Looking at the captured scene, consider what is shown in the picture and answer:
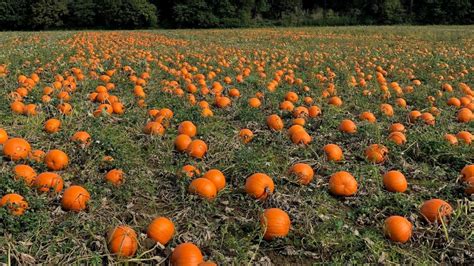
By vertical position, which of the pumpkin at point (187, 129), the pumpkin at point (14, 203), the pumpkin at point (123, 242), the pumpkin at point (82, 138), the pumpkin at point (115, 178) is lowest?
the pumpkin at point (123, 242)

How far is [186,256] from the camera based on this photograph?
311 cm

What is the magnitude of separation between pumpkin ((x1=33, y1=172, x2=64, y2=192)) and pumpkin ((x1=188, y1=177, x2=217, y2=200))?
4.10 feet

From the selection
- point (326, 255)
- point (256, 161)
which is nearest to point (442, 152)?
point (256, 161)

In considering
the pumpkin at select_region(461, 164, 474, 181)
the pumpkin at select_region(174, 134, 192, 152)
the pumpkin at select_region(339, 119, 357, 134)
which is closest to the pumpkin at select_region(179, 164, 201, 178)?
the pumpkin at select_region(174, 134, 192, 152)

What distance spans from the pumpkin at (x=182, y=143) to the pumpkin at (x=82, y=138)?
3.49 feet

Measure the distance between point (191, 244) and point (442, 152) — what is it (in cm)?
360

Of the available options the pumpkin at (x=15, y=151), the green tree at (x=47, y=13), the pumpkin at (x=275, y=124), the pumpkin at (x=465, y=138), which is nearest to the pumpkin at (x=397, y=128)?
the pumpkin at (x=465, y=138)

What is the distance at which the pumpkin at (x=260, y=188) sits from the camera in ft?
13.6

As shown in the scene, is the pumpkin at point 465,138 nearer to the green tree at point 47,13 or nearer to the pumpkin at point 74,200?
the pumpkin at point 74,200

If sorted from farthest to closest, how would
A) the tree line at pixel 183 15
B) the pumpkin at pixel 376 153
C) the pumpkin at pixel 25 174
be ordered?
1. the tree line at pixel 183 15
2. the pumpkin at pixel 376 153
3. the pumpkin at pixel 25 174

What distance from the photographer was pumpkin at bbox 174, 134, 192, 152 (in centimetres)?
534

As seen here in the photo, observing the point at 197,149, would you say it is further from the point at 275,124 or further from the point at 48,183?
the point at 48,183

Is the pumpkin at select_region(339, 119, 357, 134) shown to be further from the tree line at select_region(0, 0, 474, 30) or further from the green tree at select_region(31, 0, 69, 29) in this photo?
the green tree at select_region(31, 0, 69, 29)

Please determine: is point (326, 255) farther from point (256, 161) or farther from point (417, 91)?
point (417, 91)
